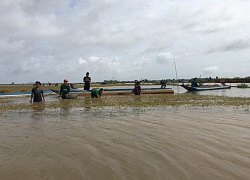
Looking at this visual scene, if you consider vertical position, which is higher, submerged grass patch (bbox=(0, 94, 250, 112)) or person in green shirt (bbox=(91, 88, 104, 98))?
person in green shirt (bbox=(91, 88, 104, 98))

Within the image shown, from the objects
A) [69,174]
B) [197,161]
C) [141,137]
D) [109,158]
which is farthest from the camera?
[141,137]

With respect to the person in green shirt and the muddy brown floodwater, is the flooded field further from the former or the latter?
the person in green shirt

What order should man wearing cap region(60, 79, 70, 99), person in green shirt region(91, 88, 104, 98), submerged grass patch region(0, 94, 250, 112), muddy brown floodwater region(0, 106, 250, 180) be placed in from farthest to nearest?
person in green shirt region(91, 88, 104, 98), man wearing cap region(60, 79, 70, 99), submerged grass patch region(0, 94, 250, 112), muddy brown floodwater region(0, 106, 250, 180)

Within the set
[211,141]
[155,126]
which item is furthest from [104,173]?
[155,126]

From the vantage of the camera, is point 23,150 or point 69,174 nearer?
point 69,174

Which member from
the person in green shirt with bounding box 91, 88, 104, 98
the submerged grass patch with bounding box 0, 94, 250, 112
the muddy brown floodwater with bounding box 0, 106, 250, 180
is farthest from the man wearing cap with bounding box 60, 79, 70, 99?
the muddy brown floodwater with bounding box 0, 106, 250, 180

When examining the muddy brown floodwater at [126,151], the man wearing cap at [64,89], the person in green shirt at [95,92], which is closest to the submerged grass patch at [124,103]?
the person in green shirt at [95,92]

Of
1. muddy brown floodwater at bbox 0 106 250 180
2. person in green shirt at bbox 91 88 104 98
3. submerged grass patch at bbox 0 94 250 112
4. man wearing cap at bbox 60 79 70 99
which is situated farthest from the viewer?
person in green shirt at bbox 91 88 104 98

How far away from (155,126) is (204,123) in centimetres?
171

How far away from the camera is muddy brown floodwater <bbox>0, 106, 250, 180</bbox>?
12.2ft

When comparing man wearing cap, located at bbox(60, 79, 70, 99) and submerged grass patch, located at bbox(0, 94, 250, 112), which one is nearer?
submerged grass patch, located at bbox(0, 94, 250, 112)

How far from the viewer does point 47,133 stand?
21.5 feet

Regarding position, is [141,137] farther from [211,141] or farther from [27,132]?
[27,132]

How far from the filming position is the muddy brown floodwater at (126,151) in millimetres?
3729
